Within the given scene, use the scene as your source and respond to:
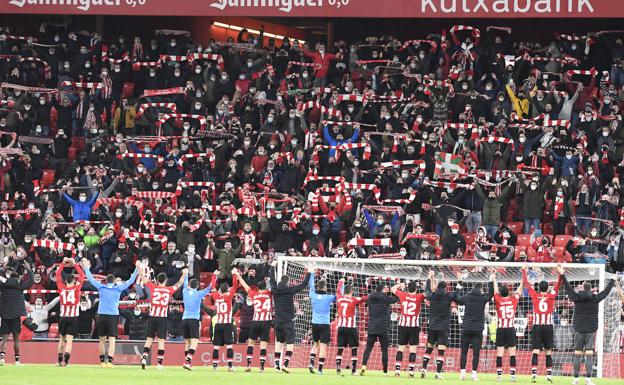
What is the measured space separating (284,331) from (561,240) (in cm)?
874

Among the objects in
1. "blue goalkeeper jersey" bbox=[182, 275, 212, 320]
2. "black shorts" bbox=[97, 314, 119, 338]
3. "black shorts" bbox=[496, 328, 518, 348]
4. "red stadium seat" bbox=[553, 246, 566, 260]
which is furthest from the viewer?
"red stadium seat" bbox=[553, 246, 566, 260]

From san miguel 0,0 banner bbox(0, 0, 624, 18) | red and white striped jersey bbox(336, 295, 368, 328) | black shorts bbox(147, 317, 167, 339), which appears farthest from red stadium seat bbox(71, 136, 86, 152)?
red and white striped jersey bbox(336, 295, 368, 328)

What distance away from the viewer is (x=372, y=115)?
37.6 m

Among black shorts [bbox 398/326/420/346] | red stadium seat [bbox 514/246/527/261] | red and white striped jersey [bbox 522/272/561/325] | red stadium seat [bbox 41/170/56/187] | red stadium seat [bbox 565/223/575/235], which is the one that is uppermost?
red stadium seat [bbox 41/170/56/187]

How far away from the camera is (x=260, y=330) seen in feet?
88.7

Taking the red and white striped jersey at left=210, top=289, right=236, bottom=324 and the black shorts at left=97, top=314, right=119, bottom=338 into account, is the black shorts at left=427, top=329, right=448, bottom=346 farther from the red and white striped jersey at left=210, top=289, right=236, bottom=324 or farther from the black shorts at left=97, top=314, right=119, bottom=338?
the black shorts at left=97, top=314, right=119, bottom=338

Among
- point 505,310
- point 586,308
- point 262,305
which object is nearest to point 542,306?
point 505,310

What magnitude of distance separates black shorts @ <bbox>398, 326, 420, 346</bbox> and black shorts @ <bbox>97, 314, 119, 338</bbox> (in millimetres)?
5037

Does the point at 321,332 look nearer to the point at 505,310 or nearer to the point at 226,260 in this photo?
the point at 505,310

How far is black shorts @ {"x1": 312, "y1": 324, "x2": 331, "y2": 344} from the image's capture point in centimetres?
2659

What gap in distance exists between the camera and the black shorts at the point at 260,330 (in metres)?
27.0

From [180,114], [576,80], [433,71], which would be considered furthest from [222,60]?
[576,80]

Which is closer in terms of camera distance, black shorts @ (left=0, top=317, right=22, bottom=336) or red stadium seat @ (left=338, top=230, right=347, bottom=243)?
black shorts @ (left=0, top=317, right=22, bottom=336)

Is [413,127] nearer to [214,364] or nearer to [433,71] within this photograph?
[433,71]
